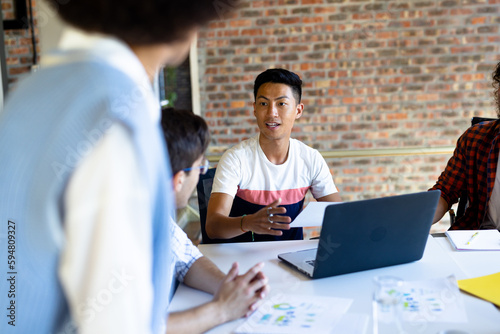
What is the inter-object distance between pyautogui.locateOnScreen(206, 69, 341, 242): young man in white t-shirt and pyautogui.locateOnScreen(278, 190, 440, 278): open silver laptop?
641mm

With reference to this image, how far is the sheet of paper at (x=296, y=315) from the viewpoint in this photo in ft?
3.60

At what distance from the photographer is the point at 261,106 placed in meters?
2.30

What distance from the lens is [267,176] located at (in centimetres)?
219

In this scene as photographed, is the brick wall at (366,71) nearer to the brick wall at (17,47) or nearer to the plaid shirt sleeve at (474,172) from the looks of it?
the brick wall at (17,47)

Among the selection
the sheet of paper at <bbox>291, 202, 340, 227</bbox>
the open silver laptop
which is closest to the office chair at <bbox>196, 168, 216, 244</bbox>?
the sheet of paper at <bbox>291, 202, 340, 227</bbox>

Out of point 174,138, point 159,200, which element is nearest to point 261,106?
point 174,138

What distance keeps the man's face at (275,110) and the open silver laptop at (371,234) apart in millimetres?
829

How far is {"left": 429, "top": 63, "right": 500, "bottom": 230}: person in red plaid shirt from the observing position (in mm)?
2135

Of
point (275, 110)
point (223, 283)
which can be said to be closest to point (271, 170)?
point (275, 110)

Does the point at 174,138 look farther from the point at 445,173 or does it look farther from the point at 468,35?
the point at 468,35

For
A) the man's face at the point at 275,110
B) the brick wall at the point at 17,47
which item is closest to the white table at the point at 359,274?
the man's face at the point at 275,110

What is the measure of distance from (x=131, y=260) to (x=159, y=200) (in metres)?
0.09

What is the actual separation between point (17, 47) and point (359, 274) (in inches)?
93.0

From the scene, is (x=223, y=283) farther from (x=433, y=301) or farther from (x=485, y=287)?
(x=485, y=287)
